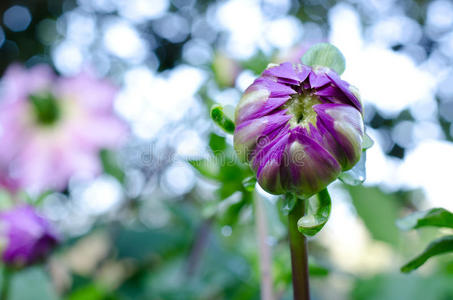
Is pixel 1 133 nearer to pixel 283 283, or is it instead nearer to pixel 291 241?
pixel 283 283

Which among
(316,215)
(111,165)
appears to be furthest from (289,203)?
(111,165)

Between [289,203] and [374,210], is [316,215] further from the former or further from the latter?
[374,210]

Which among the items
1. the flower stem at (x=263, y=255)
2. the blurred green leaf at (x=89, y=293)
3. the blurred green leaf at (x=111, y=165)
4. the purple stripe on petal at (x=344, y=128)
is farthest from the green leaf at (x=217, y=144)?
the blurred green leaf at (x=111, y=165)

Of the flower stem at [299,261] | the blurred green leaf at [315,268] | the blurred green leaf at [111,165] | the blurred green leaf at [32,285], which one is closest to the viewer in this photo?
the flower stem at [299,261]

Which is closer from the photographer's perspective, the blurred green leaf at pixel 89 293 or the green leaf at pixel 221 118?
the green leaf at pixel 221 118

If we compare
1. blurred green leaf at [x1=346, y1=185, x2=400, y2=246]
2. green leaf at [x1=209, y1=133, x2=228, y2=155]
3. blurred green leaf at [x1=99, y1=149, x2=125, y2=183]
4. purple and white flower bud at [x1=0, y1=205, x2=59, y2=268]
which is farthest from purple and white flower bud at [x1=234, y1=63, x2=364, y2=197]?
blurred green leaf at [x1=99, y1=149, x2=125, y2=183]

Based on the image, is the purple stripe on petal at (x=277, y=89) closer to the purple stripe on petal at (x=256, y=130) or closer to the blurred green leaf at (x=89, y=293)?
the purple stripe on petal at (x=256, y=130)

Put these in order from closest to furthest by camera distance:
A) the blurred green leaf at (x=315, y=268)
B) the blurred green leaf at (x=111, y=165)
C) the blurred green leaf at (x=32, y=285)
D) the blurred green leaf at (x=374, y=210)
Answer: the blurred green leaf at (x=315, y=268)
the blurred green leaf at (x=32, y=285)
the blurred green leaf at (x=374, y=210)
the blurred green leaf at (x=111, y=165)
